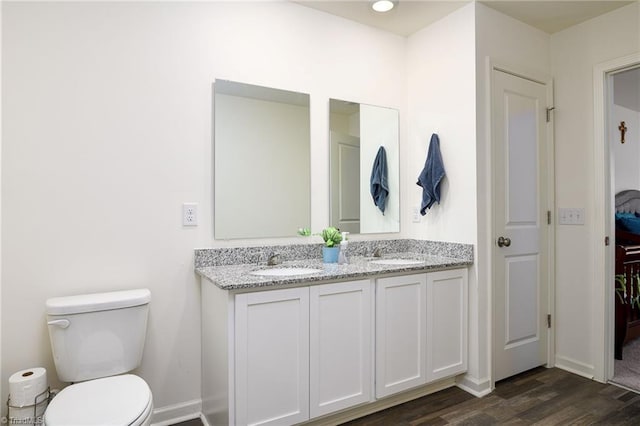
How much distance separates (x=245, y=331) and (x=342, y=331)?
53 centimetres

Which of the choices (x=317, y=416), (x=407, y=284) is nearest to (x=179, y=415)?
(x=317, y=416)

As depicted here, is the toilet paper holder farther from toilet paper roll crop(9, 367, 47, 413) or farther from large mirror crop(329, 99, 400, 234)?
large mirror crop(329, 99, 400, 234)

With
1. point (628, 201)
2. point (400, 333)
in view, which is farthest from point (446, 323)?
point (628, 201)

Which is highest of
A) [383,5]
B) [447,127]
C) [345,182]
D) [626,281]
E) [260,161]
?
[383,5]

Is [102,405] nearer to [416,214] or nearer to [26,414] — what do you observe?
[26,414]

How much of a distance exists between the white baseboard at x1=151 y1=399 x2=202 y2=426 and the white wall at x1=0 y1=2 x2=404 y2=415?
0.03 metres

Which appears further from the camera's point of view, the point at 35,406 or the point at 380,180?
the point at 380,180

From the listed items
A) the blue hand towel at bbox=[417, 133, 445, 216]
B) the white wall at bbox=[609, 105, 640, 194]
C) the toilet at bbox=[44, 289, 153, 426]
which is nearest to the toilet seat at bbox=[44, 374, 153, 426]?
the toilet at bbox=[44, 289, 153, 426]

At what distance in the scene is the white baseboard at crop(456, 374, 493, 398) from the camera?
2.33 m

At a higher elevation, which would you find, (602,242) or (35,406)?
(602,242)

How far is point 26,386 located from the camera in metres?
1.53

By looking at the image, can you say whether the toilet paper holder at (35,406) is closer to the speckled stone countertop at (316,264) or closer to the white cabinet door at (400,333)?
the speckled stone countertop at (316,264)

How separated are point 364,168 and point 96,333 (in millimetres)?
1861

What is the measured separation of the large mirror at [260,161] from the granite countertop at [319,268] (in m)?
0.22
